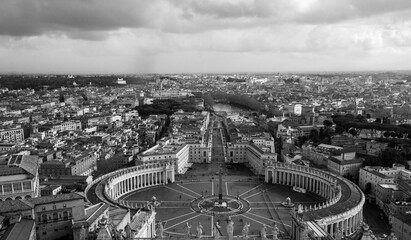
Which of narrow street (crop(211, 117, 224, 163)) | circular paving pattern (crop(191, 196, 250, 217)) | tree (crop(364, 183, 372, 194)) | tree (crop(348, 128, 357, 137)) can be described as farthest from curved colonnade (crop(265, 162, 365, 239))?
tree (crop(348, 128, 357, 137))

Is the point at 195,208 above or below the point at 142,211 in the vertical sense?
below

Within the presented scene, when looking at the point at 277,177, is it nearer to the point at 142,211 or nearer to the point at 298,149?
the point at 298,149

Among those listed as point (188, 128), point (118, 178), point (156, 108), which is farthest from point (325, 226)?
point (156, 108)

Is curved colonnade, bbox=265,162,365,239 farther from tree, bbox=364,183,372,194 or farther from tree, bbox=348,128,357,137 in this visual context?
tree, bbox=348,128,357,137

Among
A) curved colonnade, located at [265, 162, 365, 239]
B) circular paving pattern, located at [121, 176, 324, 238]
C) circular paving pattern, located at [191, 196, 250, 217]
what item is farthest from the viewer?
circular paving pattern, located at [191, 196, 250, 217]

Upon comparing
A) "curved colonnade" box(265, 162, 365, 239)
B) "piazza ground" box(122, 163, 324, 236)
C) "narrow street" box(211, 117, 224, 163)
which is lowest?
"narrow street" box(211, 117, 224, 163)

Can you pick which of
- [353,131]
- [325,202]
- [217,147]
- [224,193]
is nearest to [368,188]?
[325,202]
